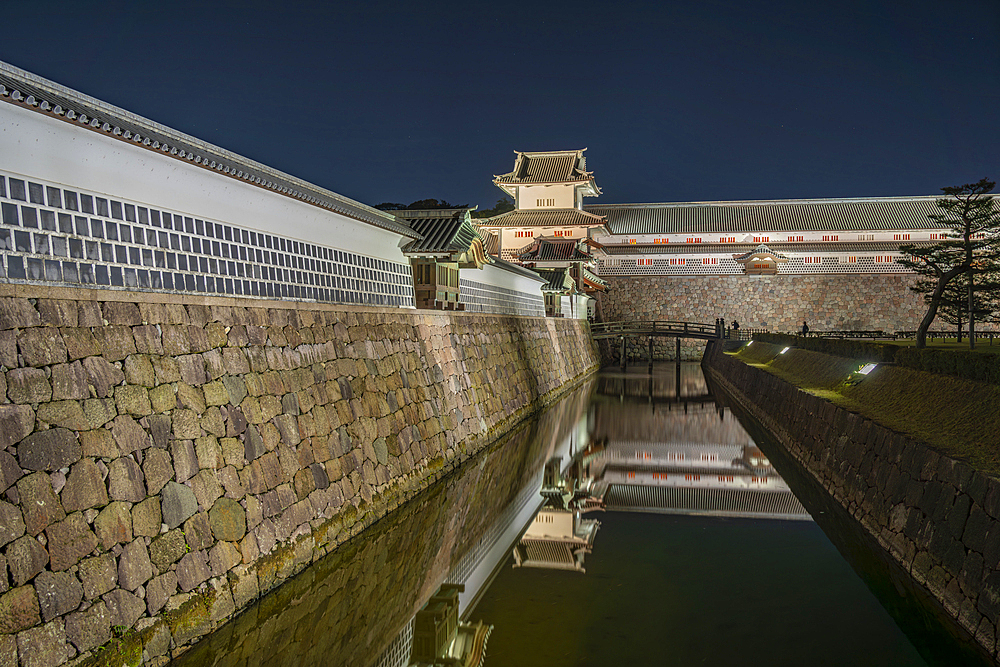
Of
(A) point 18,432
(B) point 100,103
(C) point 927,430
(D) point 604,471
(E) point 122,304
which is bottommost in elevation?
(D) point 604,471

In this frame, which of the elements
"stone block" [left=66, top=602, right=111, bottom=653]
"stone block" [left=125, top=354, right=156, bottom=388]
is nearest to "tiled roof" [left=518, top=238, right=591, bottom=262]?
"stone block" [left=125, top=354, right=156, bottom=388]

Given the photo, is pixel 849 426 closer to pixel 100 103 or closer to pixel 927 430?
pixel 927 430

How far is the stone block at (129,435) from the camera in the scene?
487 centimetres

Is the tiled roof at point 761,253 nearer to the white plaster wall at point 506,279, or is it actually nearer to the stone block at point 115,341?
the white plaster wall at point 506,279

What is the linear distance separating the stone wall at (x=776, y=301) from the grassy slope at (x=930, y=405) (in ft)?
88.3

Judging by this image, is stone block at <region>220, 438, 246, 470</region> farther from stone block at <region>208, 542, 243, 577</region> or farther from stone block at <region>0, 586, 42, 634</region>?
stone block at <region>0, 586, 42, 634</region>

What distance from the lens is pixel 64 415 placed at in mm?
4523

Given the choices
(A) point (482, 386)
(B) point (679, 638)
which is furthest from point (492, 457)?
(B) point (679, 638)

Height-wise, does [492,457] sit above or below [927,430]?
below

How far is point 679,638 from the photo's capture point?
5.76 metres

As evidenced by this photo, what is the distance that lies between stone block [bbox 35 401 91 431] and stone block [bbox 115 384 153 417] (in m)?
0.32

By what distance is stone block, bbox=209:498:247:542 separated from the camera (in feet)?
18.2

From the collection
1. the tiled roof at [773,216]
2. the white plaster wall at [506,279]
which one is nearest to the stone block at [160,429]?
the white plaster wall at [506,279]

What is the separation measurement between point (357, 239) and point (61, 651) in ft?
25.3
